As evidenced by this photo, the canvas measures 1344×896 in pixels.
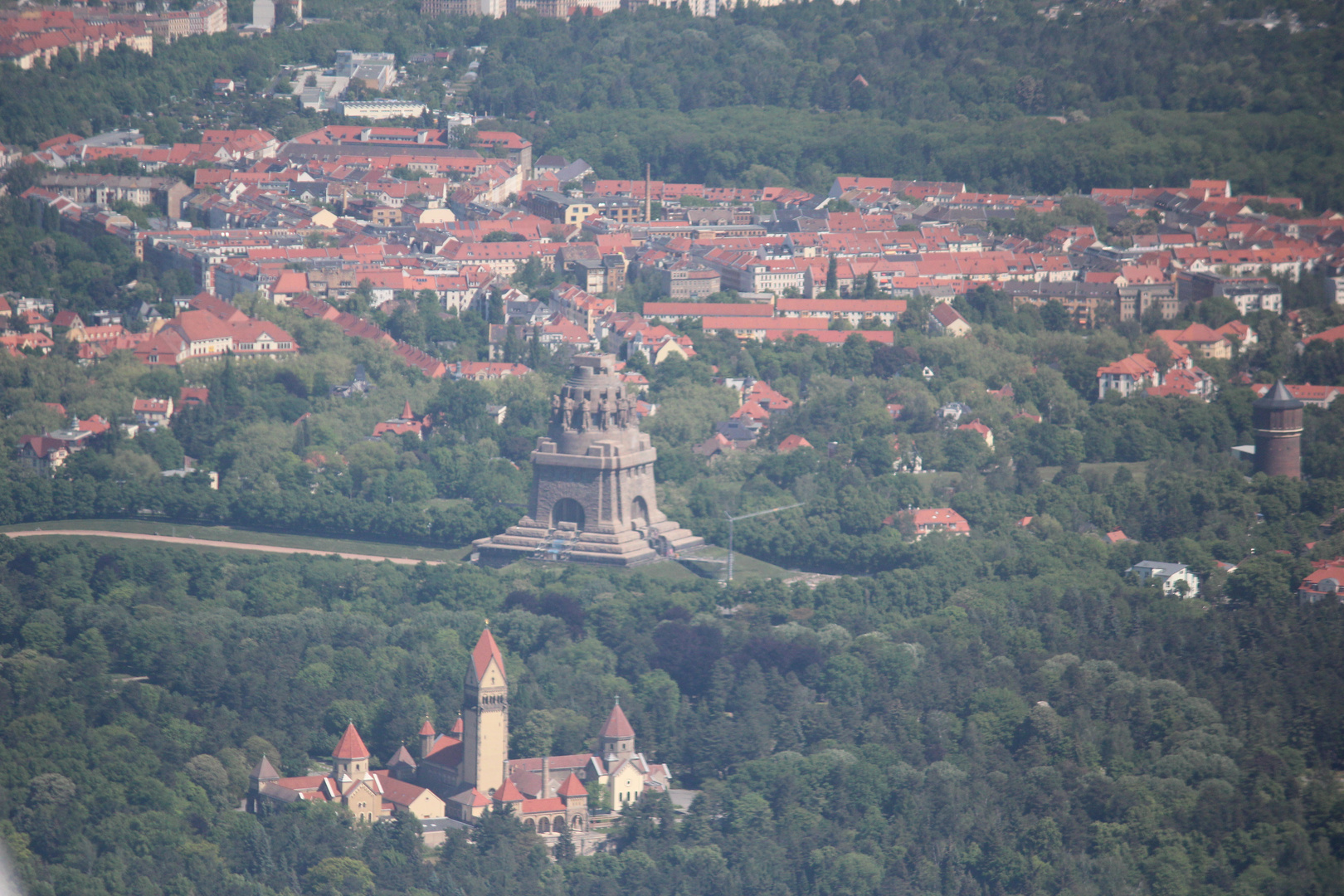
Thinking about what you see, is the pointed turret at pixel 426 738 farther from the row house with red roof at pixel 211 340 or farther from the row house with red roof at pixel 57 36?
the row house with red roof at pixel 57 36

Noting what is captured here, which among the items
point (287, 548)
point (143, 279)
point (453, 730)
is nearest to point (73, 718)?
point (453, 730)

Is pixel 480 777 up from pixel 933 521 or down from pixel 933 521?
down

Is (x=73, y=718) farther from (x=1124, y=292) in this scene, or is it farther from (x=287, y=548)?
(x=1124, y=292)

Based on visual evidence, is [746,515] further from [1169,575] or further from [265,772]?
[265,772]

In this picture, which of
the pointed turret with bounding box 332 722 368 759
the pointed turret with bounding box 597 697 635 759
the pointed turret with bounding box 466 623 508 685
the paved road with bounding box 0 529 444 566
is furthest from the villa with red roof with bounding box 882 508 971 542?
the pointed turret with bounding box 332 722 368 759

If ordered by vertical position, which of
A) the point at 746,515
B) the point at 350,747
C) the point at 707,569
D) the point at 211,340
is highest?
the point at 211,340

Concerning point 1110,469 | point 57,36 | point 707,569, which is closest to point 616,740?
point 707,569

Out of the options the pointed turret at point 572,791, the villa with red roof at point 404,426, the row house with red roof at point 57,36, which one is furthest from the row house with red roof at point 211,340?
the pointed turret at point 572,791
